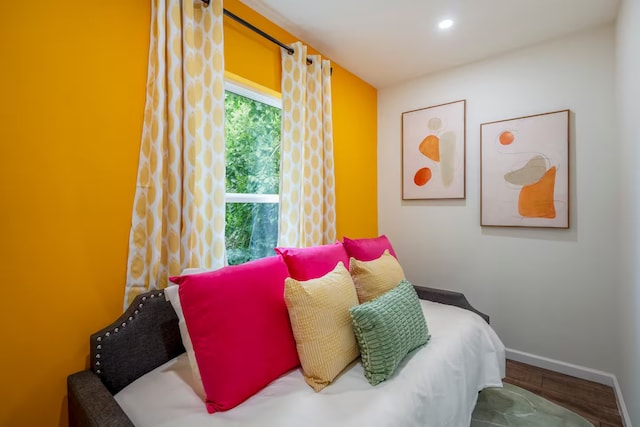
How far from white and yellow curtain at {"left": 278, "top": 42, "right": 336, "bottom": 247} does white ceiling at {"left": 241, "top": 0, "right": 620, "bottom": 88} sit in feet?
0.71

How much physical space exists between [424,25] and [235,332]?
2.30 metres

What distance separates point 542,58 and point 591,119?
0.61 metres

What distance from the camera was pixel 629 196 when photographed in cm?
172

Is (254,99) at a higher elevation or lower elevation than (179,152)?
higher

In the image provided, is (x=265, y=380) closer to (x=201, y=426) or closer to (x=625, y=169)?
(x=201, y=426)

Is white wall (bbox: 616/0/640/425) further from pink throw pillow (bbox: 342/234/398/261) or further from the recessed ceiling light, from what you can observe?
pink throw pillow (bbox: 342/234/398/261)

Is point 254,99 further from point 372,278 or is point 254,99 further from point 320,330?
point 320,330

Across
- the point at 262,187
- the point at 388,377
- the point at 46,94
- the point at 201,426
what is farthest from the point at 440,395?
the point at 46,94

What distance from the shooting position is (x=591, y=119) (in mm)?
2217

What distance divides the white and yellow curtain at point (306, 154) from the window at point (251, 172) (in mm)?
138

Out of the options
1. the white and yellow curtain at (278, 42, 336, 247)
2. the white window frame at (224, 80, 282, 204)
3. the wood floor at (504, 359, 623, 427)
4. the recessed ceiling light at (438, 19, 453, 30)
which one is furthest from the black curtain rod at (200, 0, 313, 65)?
the wood floor at (504, 359, 623, 427)

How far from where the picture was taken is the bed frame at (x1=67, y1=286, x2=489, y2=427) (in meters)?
1.04

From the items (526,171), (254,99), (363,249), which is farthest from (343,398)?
(526,171)

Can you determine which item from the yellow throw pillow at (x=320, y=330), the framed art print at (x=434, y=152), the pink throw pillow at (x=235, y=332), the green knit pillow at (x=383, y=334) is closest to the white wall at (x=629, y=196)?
the framed art print at (x=434, y=152)
